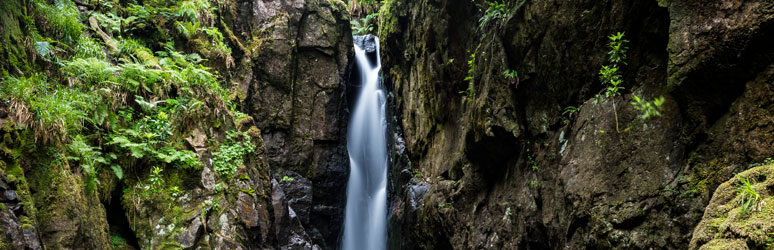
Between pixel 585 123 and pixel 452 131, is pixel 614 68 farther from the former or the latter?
pixel 452 131

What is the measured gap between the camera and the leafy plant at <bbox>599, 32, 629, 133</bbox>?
471 cm

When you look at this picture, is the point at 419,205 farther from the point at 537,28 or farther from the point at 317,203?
the point at 537,28

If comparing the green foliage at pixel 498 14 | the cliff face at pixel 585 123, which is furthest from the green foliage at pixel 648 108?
the green foliage at pixel 498 14

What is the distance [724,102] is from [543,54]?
276 cm

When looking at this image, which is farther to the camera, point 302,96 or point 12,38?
point 302,96

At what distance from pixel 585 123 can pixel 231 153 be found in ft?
22.1

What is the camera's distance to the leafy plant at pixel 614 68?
4.71 m

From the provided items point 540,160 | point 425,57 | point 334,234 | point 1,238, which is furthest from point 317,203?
point 1,238

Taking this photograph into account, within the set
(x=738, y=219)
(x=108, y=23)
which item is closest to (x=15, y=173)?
(x=108, y=23)

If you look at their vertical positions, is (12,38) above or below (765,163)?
above

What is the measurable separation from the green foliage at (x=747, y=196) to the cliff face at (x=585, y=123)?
0.58 m

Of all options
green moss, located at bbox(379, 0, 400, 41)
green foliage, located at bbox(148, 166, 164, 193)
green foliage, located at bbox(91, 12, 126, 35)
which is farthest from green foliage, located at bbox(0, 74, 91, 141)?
green moss, located at bbox(379, 0, 400, 41)

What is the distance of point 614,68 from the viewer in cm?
475

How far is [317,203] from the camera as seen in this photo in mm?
13320
